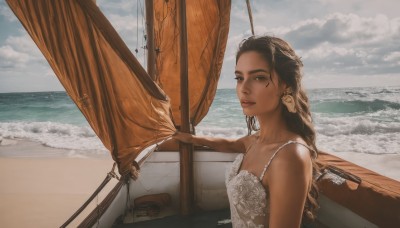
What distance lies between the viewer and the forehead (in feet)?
5.26

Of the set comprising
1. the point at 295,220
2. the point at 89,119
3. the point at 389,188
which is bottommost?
the point at 389,188

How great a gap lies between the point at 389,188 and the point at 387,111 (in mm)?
20848

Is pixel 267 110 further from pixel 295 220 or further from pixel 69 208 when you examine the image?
pixel 69 208

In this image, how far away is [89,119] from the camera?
229 cm

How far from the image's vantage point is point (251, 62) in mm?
1628

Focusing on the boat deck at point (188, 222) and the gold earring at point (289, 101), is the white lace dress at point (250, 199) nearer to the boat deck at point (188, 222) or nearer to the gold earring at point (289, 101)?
the gold earring at point (289, 101)

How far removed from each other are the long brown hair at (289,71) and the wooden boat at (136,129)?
110 centimetres

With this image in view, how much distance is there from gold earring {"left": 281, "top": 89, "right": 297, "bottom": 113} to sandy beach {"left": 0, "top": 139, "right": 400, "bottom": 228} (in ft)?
14.8

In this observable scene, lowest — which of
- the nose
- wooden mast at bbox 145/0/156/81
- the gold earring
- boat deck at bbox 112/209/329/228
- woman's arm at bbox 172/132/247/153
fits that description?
boat deck at bbox 112/209/329/228

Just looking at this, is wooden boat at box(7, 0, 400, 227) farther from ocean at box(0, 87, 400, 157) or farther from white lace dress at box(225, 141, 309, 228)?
ocean at box(0, 87, 400, 157)

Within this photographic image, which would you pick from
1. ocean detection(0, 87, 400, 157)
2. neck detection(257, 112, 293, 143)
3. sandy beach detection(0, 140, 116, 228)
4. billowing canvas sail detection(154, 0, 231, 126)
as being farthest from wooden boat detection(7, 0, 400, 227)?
ocean detection(0, 87, 400, 157)

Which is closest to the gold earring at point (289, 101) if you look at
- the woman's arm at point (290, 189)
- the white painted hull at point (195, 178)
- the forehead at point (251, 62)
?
the forehead at point (251, 62)

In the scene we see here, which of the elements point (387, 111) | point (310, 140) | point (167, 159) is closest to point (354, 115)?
point (387, 111)

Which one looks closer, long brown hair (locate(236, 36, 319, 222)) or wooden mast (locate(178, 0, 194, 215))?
long brown hair (locate(236, 36, 319, 222))
